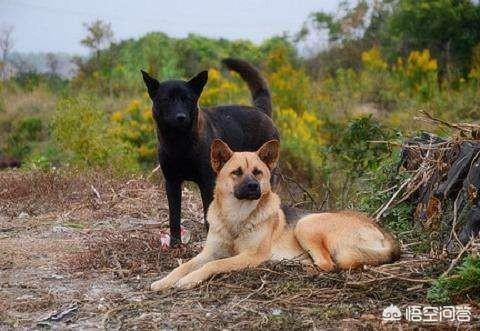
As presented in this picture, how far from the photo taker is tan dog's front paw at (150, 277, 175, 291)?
19.1 feet

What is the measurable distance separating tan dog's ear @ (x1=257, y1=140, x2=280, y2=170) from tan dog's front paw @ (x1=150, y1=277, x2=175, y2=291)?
1.29m

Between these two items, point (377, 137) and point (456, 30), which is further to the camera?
point (456, 30)

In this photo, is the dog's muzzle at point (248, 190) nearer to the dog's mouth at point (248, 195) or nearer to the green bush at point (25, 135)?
the dog's mouth at point (248, 195)

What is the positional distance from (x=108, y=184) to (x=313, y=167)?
4.69 m

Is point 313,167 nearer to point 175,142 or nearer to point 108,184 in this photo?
point 108,184

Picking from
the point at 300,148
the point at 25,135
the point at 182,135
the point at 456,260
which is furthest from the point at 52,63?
the point at 456,260

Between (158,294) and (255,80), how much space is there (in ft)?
12.9

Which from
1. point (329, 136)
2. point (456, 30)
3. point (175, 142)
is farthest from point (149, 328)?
point (456, 30)

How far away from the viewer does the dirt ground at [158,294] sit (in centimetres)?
500

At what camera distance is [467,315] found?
15.5ft

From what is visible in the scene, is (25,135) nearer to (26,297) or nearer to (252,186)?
(26,297)

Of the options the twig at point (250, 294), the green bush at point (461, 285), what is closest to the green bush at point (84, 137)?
the twig at point (250, 294)

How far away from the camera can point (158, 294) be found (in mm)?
5695

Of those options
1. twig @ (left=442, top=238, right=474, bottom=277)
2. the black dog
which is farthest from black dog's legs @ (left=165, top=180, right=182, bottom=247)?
twig @ (left=442, top=238, right=474, bottom=277)
